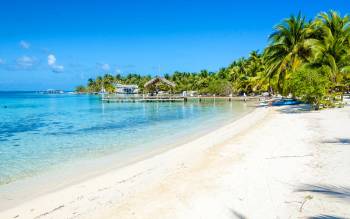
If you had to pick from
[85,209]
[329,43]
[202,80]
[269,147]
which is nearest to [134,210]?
[85,209]

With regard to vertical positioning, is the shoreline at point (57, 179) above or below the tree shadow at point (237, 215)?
below

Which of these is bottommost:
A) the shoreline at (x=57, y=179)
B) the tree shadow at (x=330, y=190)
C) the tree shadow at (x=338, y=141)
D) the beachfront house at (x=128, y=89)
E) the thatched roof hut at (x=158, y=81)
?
the shoreline at (x=57, y=179)

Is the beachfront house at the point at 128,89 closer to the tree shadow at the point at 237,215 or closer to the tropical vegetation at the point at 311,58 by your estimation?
the tropical vegetation at the point at 311,58

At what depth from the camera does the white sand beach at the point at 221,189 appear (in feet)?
14.1

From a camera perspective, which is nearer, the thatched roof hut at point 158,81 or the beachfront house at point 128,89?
the thatched roof hut at point 158,81

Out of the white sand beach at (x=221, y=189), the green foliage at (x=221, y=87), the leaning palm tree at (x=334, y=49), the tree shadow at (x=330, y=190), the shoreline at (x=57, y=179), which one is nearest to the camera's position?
the white sand beach at (x=221, y=189)

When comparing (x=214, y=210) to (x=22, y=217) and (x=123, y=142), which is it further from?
(x=123, y=142)

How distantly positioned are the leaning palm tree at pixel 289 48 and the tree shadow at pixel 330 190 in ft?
63.6

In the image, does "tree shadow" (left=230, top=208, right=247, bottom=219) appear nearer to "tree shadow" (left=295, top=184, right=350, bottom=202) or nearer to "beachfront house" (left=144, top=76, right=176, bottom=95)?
"tree shadow" (left=295, top=184, right=350, bottom=202)

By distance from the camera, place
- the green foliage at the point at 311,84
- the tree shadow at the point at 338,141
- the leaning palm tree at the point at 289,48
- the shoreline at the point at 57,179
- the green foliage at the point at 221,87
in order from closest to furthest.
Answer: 1. the shoreline at the point at 57,179
2. the tree shadow at the point at 338,141
3. the green foliage at the point at 311,84
4. the leaning palm tree at the point at 289,48
5. the green foliage at the point at 221,87

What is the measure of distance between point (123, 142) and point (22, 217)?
7.91 m

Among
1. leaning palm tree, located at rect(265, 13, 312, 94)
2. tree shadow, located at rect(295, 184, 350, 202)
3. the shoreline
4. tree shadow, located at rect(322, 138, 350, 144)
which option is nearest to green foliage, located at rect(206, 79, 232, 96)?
leaning palm tree, located at rect(265, 13, 312, 94)

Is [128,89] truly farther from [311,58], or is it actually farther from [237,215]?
[237,215]

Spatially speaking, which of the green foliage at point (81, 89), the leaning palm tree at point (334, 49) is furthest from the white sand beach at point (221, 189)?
the green foliage at point (81, 89)
